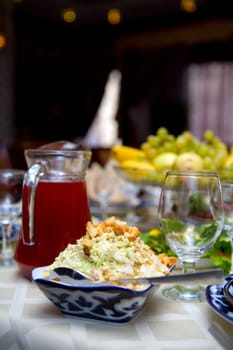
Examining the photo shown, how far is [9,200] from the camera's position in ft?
2.56

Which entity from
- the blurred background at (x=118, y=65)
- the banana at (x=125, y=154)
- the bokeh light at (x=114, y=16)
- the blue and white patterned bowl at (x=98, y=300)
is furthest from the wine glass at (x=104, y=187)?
the bokeh light at (x=114, y=16)

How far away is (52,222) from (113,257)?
173 mm

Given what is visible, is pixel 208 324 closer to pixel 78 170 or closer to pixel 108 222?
pixel 108 222

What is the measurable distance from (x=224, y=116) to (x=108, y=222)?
487cm

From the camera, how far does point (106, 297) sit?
0.46 m

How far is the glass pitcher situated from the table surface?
0.10 metres

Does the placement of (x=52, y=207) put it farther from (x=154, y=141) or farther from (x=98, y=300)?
(x=154, y=141)

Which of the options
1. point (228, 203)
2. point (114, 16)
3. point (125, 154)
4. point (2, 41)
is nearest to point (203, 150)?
point (125, 154)

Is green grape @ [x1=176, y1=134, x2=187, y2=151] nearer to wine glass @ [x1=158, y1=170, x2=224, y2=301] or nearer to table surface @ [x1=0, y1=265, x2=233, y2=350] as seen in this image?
wine glass @ [x1=158, y1=170, x2=224, y2=301]

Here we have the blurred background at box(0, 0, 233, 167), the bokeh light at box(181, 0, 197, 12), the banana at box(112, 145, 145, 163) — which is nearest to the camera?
the banana at box(112, 145, 145, 163)

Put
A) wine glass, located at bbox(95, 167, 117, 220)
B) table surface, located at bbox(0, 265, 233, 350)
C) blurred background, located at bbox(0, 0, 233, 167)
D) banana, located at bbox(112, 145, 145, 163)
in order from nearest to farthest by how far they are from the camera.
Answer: table surface, located at bbox(0, 265, 233, 350)
wine glass, located at bbox(95, 167, 117, 220)
banana, located at bbox(112, 145, 145, 163)
blurred background, located at bbox(0, 0, 233, 167)

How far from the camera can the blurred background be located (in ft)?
15.8

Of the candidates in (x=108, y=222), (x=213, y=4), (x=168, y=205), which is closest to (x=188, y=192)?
(x=168, y=205)

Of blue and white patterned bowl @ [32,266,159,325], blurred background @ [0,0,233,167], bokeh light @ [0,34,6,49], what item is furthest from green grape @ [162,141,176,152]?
bokeh light @ [0,34,6,49]
